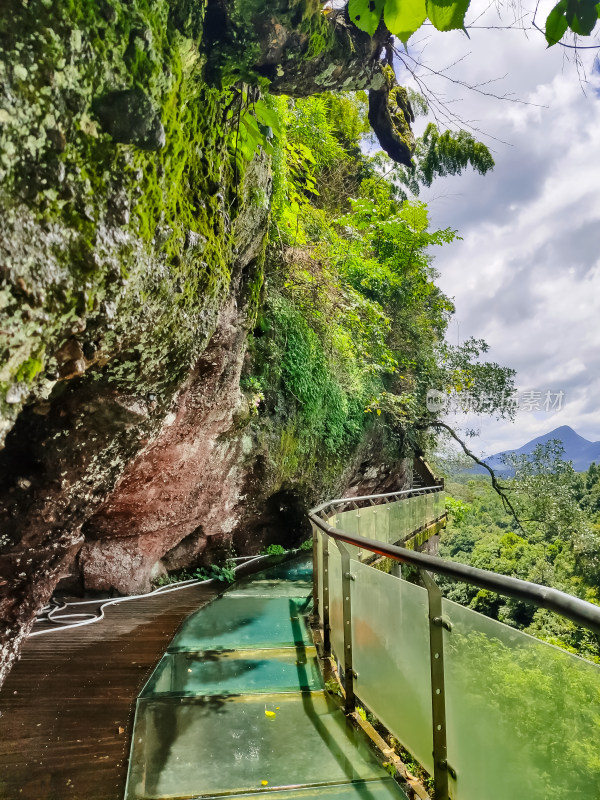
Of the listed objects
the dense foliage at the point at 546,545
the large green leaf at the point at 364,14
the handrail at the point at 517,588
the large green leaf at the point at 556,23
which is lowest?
the dense foliage at the point at 546,545

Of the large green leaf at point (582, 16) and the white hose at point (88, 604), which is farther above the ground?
the large green leaf at point (582, 16)

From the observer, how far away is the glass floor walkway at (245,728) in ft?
7.85

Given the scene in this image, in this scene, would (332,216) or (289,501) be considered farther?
(332,216)

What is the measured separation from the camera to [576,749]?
1252 mm

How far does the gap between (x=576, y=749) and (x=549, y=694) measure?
13 centimetres

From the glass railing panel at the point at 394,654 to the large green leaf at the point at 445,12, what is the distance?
1938mm

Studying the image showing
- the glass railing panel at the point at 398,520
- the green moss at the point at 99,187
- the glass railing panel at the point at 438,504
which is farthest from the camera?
the glass railing panel at the point at 438,504

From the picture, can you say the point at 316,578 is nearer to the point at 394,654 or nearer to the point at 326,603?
the point at 326,603

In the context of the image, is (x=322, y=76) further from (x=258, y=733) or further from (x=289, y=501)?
(x=289, y=501)

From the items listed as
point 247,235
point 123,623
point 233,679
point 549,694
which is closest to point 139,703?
point 233,679

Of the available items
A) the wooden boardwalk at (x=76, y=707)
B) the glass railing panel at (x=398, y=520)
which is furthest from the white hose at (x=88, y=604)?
the glass railing panel at (x=398, y=520)

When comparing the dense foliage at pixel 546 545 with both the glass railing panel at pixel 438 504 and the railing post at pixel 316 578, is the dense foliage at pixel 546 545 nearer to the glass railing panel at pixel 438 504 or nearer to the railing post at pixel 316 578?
the glass railing panel at pixel 438 504

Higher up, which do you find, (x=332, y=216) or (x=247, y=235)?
(x=332, y=216)

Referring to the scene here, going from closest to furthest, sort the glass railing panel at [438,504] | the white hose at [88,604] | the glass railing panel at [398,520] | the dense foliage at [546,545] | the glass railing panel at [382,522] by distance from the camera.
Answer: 1. the white hose at [88,604]
2. the glass railing panel at [382,522]
3. the glass railing panel at [398,520]
4. the glass railing panel at [438,504]
5. the dense foliage at [546,545]
